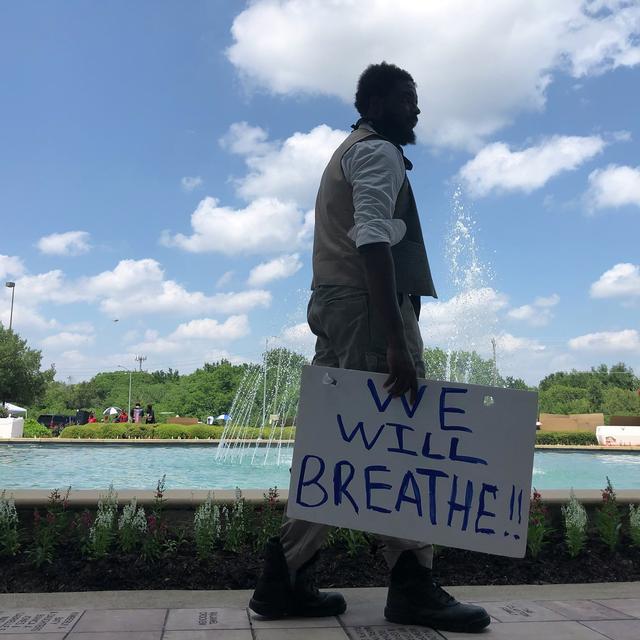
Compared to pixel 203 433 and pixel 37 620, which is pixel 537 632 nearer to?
pixel 37 620

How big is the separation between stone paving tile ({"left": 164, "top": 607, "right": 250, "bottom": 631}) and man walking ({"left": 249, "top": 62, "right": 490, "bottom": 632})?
107 millimetres

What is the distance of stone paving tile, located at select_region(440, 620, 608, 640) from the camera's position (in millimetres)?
2764

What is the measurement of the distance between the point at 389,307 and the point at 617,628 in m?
1.68

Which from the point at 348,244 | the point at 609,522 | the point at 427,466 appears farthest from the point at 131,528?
the point at 609,522

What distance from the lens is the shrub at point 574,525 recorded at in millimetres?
4195

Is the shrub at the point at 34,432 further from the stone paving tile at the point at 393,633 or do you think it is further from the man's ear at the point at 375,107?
the man's ear at the point at 375,107

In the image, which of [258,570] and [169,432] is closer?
[258,570]

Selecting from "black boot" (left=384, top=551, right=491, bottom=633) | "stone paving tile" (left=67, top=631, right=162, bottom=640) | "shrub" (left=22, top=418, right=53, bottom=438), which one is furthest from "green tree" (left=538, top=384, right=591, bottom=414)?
"stone paving tile" (left=67, top=631, right=162, bottom=640)

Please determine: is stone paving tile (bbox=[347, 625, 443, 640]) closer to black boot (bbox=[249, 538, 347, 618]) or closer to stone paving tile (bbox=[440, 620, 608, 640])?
stone paving tile (bbox=[440, 620, 608, 640])

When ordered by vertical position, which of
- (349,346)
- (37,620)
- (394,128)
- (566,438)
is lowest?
(566,438)

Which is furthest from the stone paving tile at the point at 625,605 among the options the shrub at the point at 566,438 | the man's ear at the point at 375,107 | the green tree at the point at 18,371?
the green tree at the point at 18,371

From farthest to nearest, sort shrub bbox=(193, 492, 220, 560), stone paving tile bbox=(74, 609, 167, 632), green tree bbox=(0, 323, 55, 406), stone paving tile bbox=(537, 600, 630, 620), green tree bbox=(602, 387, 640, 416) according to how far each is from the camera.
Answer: green tree bbox=(602, 387, 640, 416)
green tree bbox=(0, 323, 55, 406)
shrub bbox=(193, 492, 220, 560)
stone paving tile bbox=(537, 600, 630, 620)
stone paving tile bbox=(74, 609, 167, 632)

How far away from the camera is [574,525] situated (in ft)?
14.0

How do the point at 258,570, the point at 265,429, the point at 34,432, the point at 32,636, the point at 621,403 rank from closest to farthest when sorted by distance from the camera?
the point at 32,636 → the point at 258,570 → the point at 34,432 → the point at 265,429 → the point at 621,403
